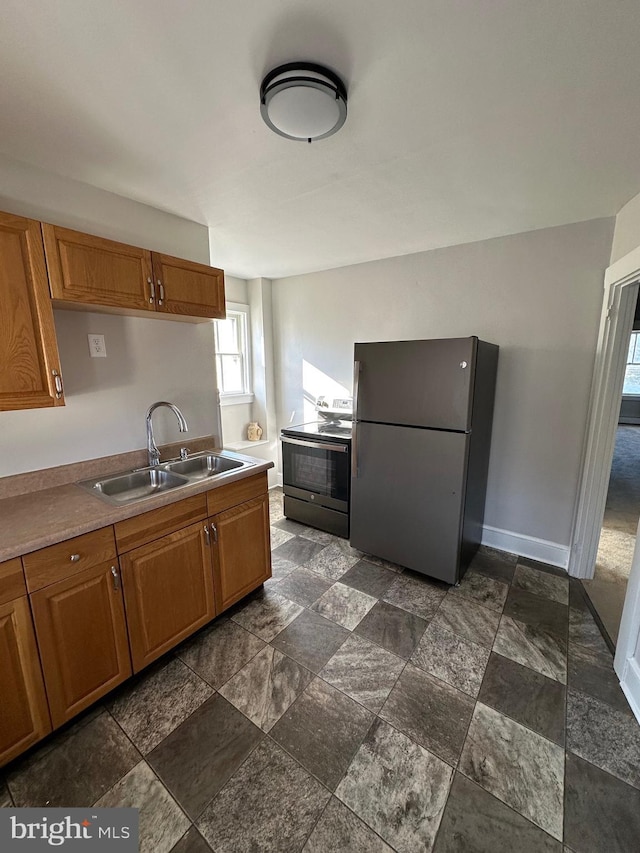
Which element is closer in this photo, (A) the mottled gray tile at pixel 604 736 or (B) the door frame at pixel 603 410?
(A) the mottled gray tile at pixel 604 736

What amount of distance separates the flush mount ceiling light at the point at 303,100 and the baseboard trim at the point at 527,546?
287cm

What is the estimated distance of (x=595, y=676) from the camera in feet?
5.59

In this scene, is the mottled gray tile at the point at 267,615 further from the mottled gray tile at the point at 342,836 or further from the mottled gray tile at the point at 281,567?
the mottled gray tile at the point at 342,836

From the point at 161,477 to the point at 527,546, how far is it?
2723mm

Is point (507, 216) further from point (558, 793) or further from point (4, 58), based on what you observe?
point (558, 793)

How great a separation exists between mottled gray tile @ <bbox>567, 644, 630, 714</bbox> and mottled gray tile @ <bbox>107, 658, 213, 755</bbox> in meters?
1.76

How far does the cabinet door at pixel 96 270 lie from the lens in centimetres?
149

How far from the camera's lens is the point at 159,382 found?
2254 mm

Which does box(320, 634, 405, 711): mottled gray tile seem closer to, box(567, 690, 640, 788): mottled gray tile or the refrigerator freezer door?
box(567, 690, 640, 788): mottled gray tile


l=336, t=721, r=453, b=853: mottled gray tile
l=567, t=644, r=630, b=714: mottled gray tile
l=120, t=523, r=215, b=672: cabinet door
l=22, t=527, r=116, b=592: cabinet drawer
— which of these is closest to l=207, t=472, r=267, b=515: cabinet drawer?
l=120, t=523, r=215, b=672: cabinet door

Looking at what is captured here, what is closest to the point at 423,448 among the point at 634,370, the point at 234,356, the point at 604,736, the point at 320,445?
the point at 320,445

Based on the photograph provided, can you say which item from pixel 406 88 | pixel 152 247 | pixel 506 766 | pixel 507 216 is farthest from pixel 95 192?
pixel 506 766

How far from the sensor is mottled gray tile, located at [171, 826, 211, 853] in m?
1.08

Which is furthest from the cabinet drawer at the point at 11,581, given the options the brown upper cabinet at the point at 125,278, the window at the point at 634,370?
the window at the point at 634,370
